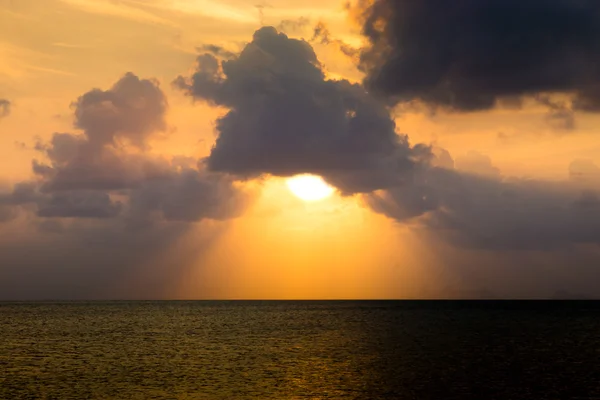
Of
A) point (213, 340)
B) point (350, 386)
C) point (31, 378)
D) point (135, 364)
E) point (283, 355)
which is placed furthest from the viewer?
point (213, 340)

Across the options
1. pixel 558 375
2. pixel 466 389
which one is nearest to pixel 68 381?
pixel 466 389

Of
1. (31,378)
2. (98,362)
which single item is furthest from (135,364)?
(31,378)

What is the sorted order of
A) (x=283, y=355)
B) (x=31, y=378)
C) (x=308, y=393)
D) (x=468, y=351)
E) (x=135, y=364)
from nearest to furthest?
(x=308, y=393)
(x=31, y=378)
(x=135, y=364)
(x=283, y=355)
(x=468, y=351)

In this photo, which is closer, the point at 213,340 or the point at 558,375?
the point at 558,375

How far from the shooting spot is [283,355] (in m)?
92.9

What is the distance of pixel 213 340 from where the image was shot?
12044 cm

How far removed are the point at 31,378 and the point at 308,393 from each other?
99.0ft

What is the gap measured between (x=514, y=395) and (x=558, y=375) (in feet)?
50.1

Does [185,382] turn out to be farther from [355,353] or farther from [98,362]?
[355,353]

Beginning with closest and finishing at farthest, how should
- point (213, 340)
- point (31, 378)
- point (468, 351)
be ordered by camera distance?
point (31, 378), point (468, 351), point (213, 340)

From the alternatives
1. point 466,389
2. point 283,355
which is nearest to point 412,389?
point 466,389

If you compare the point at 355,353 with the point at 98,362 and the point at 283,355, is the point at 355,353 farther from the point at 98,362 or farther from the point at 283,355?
the point at 98,362

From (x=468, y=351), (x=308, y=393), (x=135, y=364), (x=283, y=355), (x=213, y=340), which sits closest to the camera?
(x=308, y=393)

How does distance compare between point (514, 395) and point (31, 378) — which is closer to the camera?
point (514, 395)
